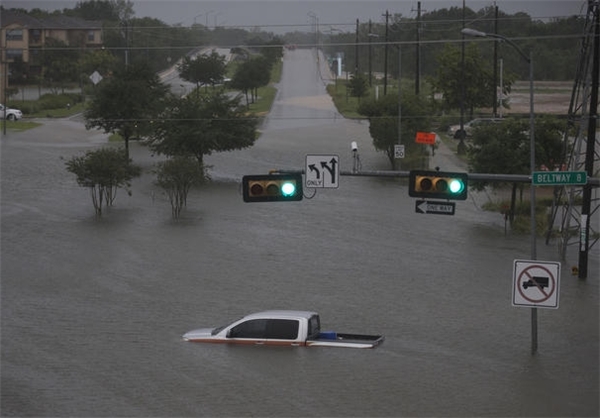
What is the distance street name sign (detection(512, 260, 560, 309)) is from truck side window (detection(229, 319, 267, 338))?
5.07m

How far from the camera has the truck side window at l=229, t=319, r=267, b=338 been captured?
72.2 ft

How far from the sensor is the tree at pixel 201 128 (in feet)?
156

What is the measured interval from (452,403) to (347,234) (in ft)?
57.8

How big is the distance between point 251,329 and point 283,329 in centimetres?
67

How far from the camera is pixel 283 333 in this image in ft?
71.9

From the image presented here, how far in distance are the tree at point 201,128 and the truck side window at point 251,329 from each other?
25.9m

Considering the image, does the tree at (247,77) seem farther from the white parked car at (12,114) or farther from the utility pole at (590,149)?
the utility pole at (590,149)

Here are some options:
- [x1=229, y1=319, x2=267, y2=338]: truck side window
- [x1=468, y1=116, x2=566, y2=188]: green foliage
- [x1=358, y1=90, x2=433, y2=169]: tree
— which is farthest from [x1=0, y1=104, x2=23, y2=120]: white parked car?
[x1=229, y1=319, x2=267, y2=338]: truck side window

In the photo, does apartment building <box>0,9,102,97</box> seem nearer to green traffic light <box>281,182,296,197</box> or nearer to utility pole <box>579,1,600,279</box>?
utility pole <box>579,1,600,279</box>

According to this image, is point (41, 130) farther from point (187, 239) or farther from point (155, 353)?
point (155, 353)

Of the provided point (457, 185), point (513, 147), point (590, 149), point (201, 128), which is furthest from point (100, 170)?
point (457, 185)

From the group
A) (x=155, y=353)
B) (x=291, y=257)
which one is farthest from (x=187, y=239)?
(x=155, y=353)

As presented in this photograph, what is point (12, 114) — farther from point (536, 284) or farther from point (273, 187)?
point (536, 284)

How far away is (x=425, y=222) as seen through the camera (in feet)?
126
